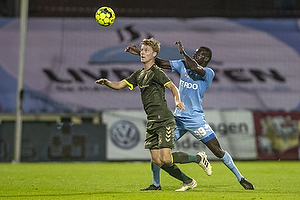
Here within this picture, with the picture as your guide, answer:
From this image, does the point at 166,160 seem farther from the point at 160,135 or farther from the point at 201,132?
the point at 201,132

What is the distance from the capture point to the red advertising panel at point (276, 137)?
1623 cm

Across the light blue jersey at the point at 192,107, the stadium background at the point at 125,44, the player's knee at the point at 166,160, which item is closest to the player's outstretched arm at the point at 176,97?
the player's knee at the point at 166,160

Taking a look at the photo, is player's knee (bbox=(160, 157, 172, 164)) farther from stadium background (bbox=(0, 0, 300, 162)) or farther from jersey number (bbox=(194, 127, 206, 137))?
stadium background (bbox=(0, 0, 300, 162))

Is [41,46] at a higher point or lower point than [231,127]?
higher

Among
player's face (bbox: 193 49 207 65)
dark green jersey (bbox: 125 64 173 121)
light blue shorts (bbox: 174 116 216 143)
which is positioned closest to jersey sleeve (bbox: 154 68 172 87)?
dark green jersey (bbox: 125 64 173 121)

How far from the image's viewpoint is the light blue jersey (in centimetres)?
835

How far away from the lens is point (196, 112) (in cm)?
849

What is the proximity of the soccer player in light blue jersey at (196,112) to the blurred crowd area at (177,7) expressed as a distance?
12.9 metres

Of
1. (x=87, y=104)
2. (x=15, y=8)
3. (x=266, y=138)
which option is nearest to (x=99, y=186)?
(x=266, y=138)

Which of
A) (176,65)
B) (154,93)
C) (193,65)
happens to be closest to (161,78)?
(154,93)

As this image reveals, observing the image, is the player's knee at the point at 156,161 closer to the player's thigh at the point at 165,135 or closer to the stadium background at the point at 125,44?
the player's thigh at the point at 165,135

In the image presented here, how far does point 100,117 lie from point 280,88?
7.65 metres

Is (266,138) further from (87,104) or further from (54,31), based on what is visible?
Result: (54,31)

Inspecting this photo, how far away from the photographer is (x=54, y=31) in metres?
20.7
